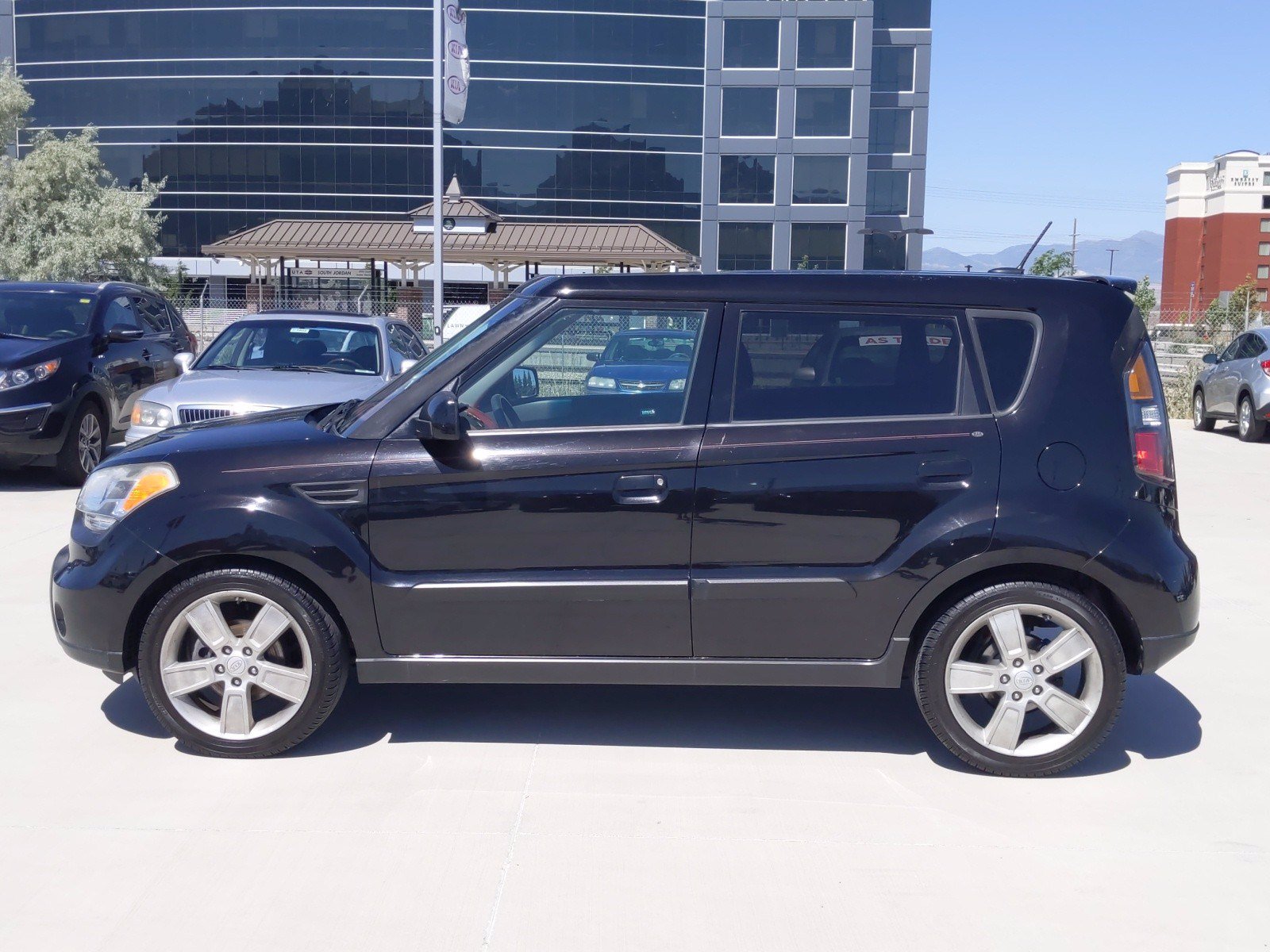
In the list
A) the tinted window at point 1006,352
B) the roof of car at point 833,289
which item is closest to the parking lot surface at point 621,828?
the tinted window at point 1006,352

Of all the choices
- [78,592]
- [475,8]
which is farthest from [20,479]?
[475,8]

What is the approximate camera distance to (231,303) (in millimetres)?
64250

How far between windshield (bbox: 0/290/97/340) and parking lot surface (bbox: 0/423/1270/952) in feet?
22.0

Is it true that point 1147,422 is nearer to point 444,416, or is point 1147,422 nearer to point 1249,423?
point 444,416

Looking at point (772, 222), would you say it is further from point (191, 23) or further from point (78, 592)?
point (78, 592)

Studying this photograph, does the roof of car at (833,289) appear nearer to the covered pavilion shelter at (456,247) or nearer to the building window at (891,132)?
the covered pavilion shelter at (456,247)

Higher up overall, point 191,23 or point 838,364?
point 191,23

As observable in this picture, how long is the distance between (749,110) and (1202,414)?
51521mm

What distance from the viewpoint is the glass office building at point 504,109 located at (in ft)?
219

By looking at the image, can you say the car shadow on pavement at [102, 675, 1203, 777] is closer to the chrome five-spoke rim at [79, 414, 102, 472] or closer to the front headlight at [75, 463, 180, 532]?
the front headlight at [75, 463, 180, 532]

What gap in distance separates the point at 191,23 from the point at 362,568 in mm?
70505

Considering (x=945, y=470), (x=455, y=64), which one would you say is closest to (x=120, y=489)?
(x=945, y=470)

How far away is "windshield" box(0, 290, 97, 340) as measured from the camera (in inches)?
463

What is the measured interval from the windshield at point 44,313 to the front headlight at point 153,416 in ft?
9.32
